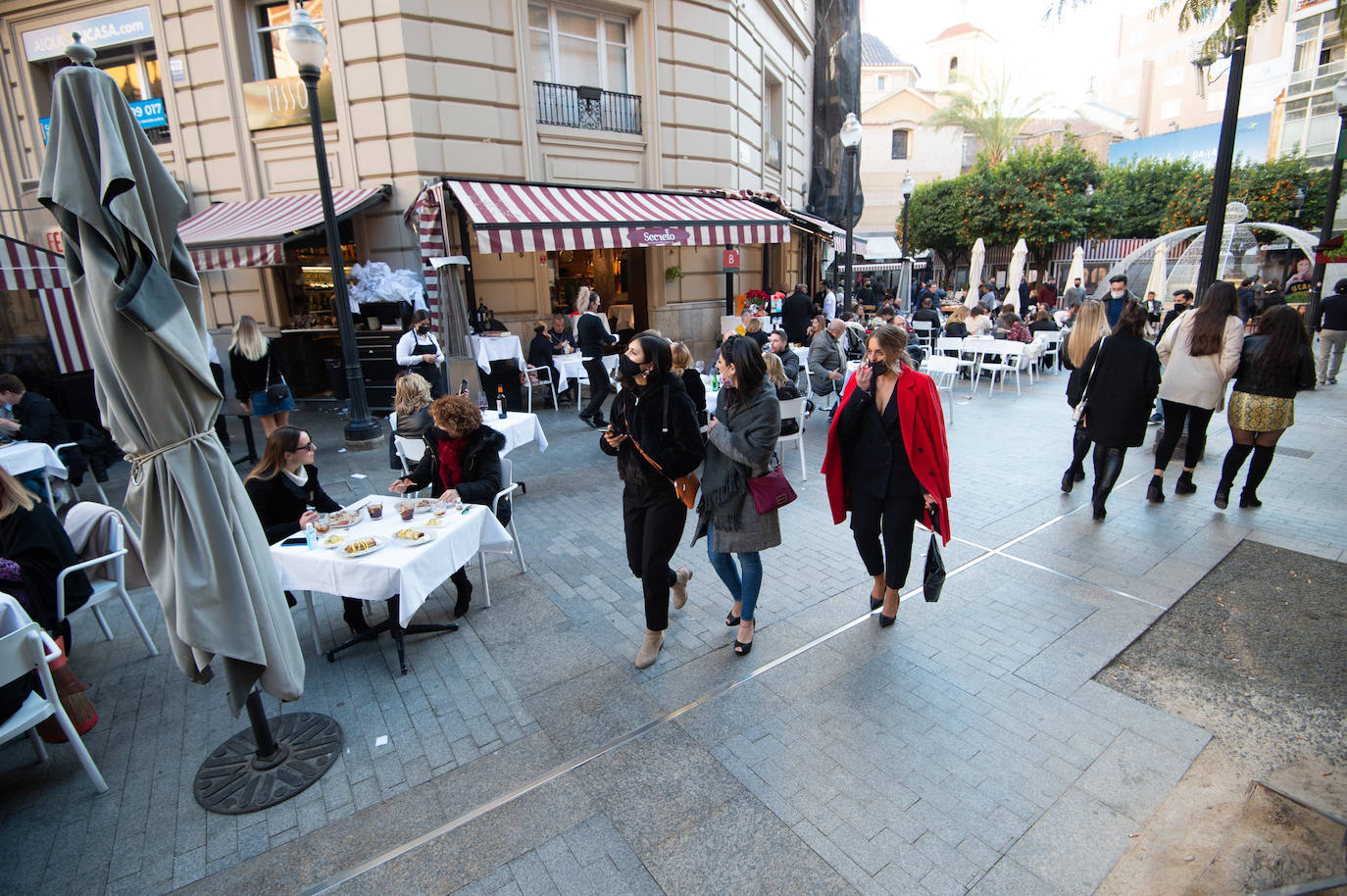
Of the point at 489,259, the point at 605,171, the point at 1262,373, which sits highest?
the point at 605,171

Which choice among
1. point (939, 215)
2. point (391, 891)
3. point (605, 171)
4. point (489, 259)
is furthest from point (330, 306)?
point (939, 215)

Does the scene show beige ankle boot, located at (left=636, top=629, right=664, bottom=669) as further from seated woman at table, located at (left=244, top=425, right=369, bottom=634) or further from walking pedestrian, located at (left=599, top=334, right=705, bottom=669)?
seated woman at table, located at (left=244, top=425, right=369, bottom=634)

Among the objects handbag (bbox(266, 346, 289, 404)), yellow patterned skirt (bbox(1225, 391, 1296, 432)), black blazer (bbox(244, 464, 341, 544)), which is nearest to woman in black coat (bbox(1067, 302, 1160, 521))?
yellow patterned skirt (bbox(1225, 391, 1296, 432))

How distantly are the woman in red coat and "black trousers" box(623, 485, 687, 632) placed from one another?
1.11 metres

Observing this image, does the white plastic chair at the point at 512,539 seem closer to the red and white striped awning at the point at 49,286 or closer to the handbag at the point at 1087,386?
the handbag at the point at 1087,386

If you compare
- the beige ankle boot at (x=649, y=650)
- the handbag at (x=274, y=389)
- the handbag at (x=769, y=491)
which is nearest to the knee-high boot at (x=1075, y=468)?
the handbag at (x=769, y=491)

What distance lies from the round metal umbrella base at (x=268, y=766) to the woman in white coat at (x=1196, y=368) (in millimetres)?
7069

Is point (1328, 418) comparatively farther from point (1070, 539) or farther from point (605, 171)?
point (605, 171)

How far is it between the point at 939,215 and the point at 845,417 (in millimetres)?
32450

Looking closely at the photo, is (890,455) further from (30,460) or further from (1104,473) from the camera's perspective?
(30,460)

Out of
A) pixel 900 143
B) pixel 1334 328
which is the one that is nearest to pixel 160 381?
pixel 1334 328

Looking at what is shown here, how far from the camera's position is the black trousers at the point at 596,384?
9.52 meters

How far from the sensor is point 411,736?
11.2ft

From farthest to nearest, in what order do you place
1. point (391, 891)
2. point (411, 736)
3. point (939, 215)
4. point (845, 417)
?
point (939, 215) → point (845, 417) → point (411, 736) → point (391, 891)
